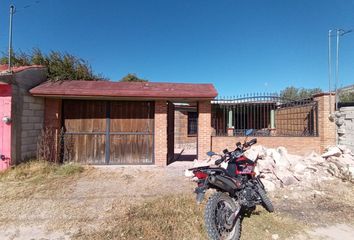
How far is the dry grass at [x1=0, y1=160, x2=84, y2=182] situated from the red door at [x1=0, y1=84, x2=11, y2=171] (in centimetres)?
39

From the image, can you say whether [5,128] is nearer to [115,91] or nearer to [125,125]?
[115,91]

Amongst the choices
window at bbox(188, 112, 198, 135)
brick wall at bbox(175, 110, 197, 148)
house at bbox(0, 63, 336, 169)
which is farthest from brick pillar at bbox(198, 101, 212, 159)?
window at bbox(188, 112, 198, 135)

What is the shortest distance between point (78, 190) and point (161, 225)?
2888 millimetres

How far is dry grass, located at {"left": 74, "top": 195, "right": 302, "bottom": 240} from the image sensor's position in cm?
348

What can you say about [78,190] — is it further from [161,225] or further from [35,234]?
[161,225]

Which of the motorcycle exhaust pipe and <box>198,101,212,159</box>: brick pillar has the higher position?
<box>198,101,212,159</box>: brick pillar

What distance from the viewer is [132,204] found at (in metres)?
4.74

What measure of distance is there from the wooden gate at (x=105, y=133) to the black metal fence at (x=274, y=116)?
282cm

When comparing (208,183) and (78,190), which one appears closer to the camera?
(208,183)

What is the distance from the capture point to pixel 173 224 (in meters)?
3.79

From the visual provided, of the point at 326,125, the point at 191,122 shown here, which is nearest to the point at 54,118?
the point at 326,125

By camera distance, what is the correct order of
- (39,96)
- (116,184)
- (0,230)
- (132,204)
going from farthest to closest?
(39,96)
(116,184)
(132,204)
(0,230)

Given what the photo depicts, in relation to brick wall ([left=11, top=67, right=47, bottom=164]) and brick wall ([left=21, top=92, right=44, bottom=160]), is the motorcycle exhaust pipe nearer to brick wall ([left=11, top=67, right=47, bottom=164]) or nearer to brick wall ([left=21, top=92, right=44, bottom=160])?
brick wall ([left=11, top=67, right=47, bottom=164])

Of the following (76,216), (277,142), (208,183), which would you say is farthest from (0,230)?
(277,142)
